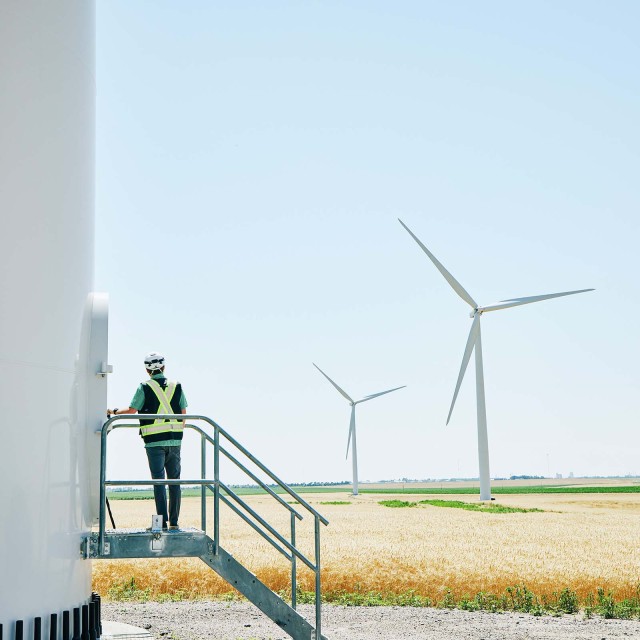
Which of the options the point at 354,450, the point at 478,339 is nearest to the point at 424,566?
the point at 478,339

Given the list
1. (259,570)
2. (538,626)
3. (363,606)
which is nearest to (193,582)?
(259,570)

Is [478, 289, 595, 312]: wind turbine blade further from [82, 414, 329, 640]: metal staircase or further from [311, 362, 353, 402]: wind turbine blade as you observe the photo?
[82, 414, 329, 640]: metal staircase

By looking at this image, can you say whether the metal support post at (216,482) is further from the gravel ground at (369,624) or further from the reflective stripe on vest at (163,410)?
the gravel ground at (369,624)

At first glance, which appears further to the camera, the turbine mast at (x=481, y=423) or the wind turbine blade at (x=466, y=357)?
the turbine mast at (x=481, y=423)

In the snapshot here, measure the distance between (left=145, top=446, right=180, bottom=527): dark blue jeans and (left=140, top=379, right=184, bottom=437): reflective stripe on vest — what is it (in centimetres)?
21

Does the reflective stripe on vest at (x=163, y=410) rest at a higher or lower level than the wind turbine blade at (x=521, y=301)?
lower

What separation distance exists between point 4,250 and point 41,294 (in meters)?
0.60

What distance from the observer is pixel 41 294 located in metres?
8.24

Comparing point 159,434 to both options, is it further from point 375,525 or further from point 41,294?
point 375,525

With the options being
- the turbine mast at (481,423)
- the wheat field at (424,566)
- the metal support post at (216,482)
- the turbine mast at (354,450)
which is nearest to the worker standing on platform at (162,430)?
the metal support post at (216,482)

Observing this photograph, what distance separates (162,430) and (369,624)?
7788mm

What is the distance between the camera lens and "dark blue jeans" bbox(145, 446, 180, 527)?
33.7ft

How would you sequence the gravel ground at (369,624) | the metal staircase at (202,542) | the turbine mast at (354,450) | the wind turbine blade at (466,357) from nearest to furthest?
the metal staircase at (202,542) → the gravel ground at (369,624) → the wind turbine blade at (466,357) → the turbine mast at (354,450)

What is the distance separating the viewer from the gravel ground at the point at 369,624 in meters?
15.2
